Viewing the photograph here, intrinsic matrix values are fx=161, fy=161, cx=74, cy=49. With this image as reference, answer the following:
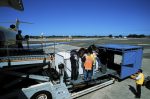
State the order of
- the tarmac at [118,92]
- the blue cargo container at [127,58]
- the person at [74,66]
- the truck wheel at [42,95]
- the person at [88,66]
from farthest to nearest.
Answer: the blue cargo container at [127,58] < the person at [88,66] < the tarmac at [118,92] < the person at [74,66] < the truck wheel at [42,95]

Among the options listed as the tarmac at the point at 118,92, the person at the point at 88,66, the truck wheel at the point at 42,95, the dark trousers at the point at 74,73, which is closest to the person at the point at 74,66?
the dark trousers at the point at 74,73

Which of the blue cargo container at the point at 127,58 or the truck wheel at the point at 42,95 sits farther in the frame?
the blue cargo container at the point at 127,58

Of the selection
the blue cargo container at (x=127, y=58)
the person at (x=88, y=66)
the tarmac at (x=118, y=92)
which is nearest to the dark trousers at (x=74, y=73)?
the person at (x=88, y=66)

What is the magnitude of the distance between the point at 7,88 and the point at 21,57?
5.47ft

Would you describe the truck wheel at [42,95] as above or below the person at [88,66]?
below

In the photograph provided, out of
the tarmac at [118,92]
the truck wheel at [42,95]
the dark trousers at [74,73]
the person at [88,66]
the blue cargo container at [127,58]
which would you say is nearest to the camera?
the truck wheel at [42,95]

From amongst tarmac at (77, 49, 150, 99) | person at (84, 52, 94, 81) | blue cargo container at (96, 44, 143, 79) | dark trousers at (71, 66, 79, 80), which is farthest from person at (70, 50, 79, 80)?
blue cargo container at (96, 44, 143, 79)

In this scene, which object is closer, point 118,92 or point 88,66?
point 88,66

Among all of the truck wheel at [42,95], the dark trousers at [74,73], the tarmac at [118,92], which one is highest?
the dark trousers at [74,73]

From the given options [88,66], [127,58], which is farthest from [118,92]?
[127,58]

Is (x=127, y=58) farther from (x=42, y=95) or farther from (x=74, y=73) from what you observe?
(x=42, y=95)

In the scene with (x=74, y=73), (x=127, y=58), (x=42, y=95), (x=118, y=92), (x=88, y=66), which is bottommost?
(x=118, y=92)

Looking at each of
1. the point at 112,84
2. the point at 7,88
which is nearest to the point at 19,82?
the point at 7,88

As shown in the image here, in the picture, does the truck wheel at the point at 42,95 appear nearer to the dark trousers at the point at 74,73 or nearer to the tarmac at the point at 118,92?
the dark trousers at the point at 74,73
